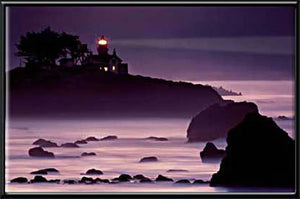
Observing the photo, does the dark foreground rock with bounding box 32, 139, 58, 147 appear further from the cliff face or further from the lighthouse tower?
the lighthouse tower

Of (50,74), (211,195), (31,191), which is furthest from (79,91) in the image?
(211,195)

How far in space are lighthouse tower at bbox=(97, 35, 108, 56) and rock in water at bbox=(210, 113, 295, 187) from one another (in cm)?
80

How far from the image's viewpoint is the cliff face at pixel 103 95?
14.7 feet

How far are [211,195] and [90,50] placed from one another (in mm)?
975

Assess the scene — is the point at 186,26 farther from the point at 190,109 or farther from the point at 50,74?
the point at 50,74

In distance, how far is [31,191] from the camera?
14.5 feet

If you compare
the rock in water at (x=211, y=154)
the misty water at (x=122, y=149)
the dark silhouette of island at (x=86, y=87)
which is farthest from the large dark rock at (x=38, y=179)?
the rock in water at (x=211, y=154)

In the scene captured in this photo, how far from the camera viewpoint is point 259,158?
4449mm

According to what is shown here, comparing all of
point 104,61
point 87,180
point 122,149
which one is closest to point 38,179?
point 87,180

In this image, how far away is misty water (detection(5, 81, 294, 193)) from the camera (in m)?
4.43

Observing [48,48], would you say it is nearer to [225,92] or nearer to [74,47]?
[74,47]

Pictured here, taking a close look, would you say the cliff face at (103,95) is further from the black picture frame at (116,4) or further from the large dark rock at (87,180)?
the large dark rock at (87,180)

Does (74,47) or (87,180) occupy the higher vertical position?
(74,47)

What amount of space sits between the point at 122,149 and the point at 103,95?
0.30m
